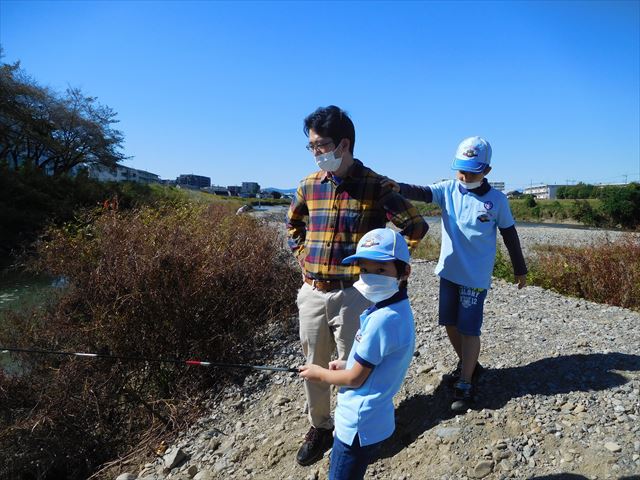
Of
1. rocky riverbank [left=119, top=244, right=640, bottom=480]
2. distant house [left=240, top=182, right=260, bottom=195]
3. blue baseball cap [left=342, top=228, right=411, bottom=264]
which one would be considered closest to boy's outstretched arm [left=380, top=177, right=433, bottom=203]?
blue baseball cap [left=342, top=228, right=411, bottom=264]

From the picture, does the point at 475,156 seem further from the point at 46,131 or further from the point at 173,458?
the point at 46,131

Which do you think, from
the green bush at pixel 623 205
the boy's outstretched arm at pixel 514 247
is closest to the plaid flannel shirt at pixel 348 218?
the boy's outstretched arm at pixel 514 247

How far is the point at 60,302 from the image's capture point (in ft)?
17.6

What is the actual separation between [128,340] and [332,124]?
3869 mm

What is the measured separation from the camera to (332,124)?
8.29 feet

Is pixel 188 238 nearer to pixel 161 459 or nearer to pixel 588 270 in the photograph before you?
pixel 161 459

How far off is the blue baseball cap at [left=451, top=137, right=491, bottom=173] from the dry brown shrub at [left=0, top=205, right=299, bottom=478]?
362 centimetres

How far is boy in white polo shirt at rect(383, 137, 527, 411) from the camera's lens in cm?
275

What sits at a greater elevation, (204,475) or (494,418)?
(494,418)

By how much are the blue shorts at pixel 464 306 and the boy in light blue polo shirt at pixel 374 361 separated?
109cm

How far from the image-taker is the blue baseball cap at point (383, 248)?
1.82 m

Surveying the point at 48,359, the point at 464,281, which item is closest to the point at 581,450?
the point at 464,281

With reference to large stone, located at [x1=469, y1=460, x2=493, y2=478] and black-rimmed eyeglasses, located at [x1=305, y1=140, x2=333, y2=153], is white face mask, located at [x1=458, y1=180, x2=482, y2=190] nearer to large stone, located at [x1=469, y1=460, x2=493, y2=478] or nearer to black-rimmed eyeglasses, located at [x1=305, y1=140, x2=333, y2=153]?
black-rimmed eyeglasses, located at [x1=305, y1=140, x2=333, y2=153]

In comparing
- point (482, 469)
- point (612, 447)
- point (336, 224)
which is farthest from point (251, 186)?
point (612, 447)
